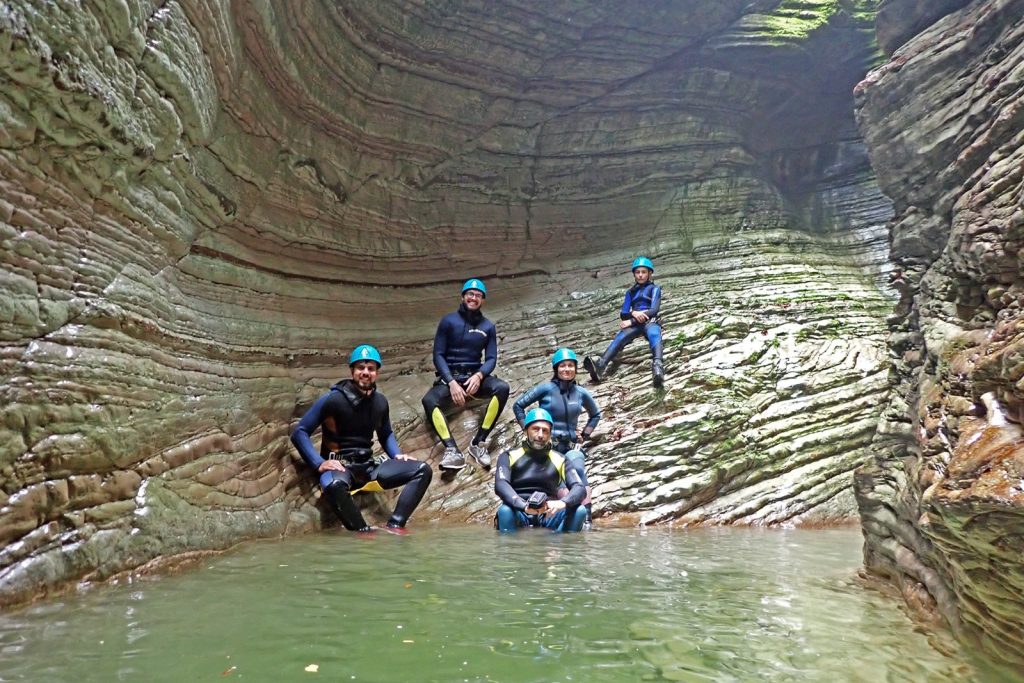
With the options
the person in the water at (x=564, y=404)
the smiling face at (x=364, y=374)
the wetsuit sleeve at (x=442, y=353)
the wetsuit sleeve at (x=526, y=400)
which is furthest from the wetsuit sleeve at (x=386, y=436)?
the wetsuit sleeve at (x=526, y=400)

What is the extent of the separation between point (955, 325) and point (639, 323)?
613 cm

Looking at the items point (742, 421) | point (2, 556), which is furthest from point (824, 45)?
point (2, 556)

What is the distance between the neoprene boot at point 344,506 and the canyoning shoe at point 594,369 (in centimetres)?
475

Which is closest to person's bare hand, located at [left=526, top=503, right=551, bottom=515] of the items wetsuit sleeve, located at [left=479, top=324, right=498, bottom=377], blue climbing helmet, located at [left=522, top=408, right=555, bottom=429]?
blue climbing helmet, located at [left=522, top=408, right=555, bottom=429]

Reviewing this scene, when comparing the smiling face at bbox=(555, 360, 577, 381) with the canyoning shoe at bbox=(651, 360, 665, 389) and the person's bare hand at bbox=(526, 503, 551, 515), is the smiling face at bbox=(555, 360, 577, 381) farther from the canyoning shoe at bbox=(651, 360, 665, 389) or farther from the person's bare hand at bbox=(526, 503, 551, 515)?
the person's bare hand at bbox=(526, 503, 551, 515)

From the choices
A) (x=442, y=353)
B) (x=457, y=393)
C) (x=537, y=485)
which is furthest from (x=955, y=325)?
(x=442, y=353)

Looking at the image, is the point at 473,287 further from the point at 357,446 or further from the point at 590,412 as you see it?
the point at 357,446

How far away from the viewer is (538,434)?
7184mm

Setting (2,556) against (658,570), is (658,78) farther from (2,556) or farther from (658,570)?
(2,556)

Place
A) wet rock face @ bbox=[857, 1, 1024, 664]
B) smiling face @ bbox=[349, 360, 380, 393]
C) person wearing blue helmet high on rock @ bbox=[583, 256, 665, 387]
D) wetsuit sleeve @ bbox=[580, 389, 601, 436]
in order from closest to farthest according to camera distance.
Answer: wet rock face @ bbox=[857, 1, 1024, 664], smiling face @ bbox=[349, 360, 380, 393], wetsuit sleeve @ bbox=[580, 389, 601, 436], person wearing blue helmet high on rock @ bbox=[583, 256, 665, 387]

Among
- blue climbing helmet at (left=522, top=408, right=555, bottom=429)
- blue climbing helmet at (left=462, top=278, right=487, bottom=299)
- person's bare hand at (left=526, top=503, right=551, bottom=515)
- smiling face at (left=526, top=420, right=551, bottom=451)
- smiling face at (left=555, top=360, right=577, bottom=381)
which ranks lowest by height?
person's bare hand at (left=526, top=503, right=551, bottom=515)

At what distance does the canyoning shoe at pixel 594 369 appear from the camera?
10.1 m

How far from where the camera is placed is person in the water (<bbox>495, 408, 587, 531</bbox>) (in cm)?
682

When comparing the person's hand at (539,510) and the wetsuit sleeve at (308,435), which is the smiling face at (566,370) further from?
the wetsuit sleeve at (308,435)
